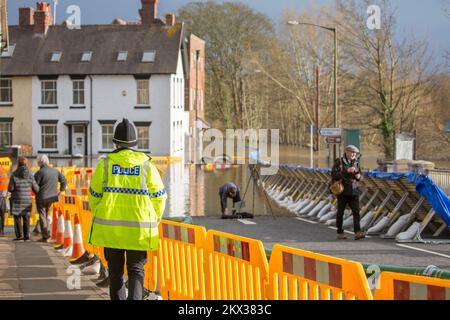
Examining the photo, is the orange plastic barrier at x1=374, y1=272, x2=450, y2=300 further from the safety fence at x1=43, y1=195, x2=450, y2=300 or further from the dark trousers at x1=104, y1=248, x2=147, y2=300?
the dark trousers at x1=104, y1=248, x2=147, y2=300

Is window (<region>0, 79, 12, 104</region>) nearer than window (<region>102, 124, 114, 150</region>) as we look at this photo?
No

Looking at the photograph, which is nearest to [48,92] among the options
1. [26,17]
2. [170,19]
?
[26,17]

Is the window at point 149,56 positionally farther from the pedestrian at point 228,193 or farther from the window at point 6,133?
the pedestrian at point 228,193

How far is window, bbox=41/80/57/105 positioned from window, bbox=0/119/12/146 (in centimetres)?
311

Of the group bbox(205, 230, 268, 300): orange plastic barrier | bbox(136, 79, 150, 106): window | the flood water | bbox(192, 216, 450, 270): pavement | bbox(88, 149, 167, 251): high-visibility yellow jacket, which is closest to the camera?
bbox(205, 230, 268, 300): orange plastic barrier

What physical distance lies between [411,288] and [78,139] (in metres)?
59.0

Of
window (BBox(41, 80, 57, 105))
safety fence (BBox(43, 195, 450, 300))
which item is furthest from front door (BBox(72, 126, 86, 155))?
safety fence (BBox(43, 195, 450, 300))

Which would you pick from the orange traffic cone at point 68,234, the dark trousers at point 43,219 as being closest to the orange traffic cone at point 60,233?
the orange traffic cone at point 68,234

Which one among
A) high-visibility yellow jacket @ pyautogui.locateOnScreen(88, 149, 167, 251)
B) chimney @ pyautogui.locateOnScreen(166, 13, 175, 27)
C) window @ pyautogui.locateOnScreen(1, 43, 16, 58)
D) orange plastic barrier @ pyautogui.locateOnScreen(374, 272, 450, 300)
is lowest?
orange plastic barrier @ pyautogui.locateOnScreen(374, 272, 450, 300)

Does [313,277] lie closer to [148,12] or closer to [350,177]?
[350,177]

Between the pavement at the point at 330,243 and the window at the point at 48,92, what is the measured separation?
144 feet

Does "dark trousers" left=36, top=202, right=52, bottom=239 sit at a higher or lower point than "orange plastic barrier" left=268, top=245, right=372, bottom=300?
lower

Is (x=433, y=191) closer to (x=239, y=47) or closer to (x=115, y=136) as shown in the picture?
(x=115, y=136)

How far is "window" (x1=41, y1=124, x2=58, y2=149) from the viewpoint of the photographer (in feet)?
207
